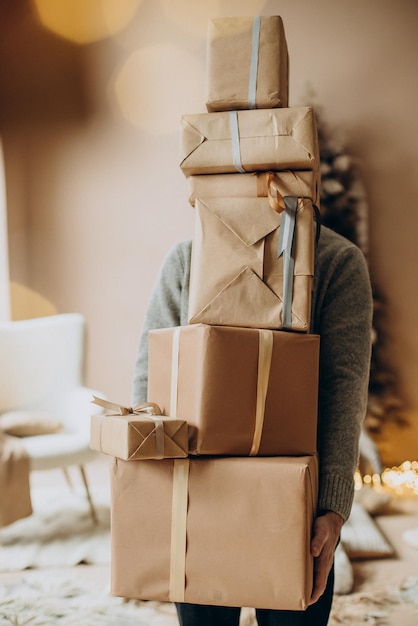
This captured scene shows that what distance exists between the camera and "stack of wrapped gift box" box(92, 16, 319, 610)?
36.4 inches

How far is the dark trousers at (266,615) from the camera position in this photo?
104cm

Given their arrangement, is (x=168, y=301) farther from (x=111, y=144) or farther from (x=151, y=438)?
(x=111, y=144)

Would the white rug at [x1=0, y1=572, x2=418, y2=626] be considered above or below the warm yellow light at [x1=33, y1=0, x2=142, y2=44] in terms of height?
below

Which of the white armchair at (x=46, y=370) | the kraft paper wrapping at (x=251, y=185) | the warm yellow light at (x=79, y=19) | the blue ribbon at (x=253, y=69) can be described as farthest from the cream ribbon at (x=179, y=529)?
Answer: the warm yellow light at (x=79, y=19)

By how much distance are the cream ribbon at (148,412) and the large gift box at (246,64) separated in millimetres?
510

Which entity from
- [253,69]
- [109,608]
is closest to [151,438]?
[253,69]

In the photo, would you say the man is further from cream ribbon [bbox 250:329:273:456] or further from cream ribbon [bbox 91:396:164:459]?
cream ribbon [bbox 91:396:164:459]

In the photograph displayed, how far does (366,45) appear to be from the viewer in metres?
3.69

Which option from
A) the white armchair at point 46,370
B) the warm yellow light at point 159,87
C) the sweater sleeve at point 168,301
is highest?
the warm yellow light at point 159,87

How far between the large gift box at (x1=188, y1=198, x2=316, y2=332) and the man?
109mm

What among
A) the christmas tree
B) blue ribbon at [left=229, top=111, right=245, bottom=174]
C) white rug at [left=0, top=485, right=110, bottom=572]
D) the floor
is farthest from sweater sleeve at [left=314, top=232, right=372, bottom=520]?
the christmas tree

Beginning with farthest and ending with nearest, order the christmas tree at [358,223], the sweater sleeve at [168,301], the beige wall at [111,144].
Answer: the beige wall at [111,144], the christmas tree at [358,223], the sweater sleeve at [168,301]

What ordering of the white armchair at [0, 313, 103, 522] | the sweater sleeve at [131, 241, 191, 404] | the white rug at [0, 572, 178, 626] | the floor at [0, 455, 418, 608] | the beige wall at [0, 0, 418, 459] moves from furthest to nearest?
the beige wall at [0, 0, 418, 459] → the white armchair at [0, 313, 103, 522] → the floor at [0, 455, 418, 608] → the white rug at [0, 572, 178, 626] → the sweater sleeve at [131, 241, 191, 404]

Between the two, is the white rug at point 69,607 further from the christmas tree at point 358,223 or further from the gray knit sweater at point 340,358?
the christmas tree at point 358,223
